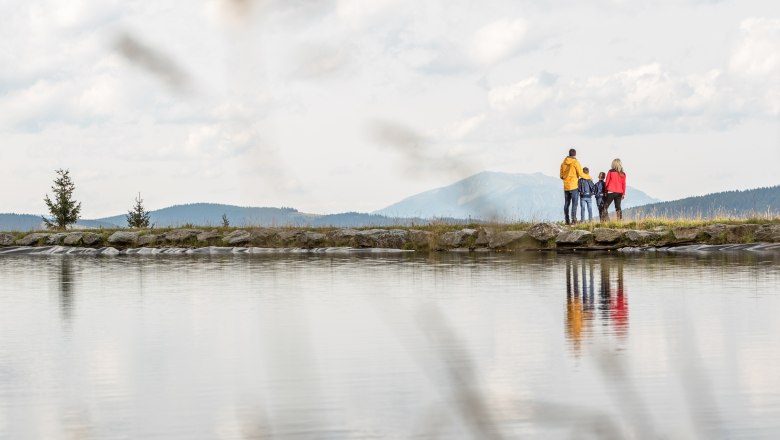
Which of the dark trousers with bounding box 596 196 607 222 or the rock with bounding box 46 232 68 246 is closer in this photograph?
the dark trousers with bounding box 596 196 607 222

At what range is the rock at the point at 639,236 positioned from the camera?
28578 mm

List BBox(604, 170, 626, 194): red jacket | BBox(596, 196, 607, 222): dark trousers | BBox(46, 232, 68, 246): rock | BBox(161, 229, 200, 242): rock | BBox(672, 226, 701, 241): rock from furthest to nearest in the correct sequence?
BBox(46, 232, 68, 246): rock, BBox(161, 229, 200, 242): rock, BBox(596, 196, 607, 222): dark trousers, BBox(604, 170, 626, 194): red jacket, BBox(672, 226, 701, 241): rock

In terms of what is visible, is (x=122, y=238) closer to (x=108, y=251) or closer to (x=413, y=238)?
(x=108, y=251)

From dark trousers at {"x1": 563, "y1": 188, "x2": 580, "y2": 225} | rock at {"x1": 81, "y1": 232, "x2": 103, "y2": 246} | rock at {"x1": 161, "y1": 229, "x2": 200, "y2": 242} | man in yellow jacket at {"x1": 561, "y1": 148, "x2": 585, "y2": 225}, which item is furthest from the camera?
rock at {"x1": 81, "y1": 232, "x2": 103, "y2": 246}

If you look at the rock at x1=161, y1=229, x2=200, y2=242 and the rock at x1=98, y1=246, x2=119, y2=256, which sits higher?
the rock at x1=161, y1=229, x2=200, y2=242

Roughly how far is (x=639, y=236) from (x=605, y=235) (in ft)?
3.21

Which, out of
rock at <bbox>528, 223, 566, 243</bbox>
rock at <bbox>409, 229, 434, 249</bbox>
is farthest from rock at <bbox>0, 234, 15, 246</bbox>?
rock at <bbox>528, 223, 566, 243</bbox>

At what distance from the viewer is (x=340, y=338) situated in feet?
33.8

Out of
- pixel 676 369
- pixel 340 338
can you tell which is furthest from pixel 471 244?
pixel 676 369

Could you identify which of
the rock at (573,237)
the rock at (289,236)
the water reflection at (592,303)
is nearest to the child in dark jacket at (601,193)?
the rock at (573,237)

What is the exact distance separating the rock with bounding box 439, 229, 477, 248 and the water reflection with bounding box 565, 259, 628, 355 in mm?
8940

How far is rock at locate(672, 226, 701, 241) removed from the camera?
94.0ft

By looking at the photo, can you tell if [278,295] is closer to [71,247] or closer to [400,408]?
[400,408]

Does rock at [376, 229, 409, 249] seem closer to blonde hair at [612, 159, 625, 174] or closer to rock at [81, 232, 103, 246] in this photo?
blonde hair at [612, 159, 625, 174]
